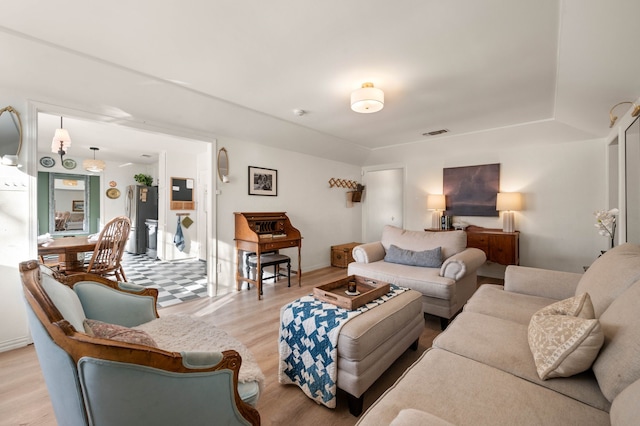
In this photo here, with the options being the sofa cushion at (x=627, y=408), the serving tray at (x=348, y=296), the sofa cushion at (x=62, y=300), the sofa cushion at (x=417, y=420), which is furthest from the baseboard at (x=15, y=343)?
the sofa cushion at (x=627, y=408)

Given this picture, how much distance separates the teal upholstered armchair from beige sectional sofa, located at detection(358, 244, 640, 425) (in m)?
0.53

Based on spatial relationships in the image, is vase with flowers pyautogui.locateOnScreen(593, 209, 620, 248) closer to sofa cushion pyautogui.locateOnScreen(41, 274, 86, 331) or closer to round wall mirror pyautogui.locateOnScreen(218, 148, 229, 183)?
sofa cushion pyautogui.locateOnScreen(41, 274, 86, 331)

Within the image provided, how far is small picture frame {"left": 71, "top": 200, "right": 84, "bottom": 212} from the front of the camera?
251 inches

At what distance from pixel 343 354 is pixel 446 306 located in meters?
1.45

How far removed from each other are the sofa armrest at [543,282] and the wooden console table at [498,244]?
2109mm

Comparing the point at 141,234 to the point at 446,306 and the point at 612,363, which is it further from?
the point at 612,363

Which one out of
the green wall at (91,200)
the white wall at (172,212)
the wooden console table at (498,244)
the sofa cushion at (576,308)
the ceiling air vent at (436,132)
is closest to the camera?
the sofa cushion at (576,308)

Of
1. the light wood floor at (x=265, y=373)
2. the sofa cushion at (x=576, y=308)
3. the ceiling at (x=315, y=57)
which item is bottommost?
the light wood floor at (x=265, y=373)

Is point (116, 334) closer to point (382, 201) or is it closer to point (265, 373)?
point (265, 373)

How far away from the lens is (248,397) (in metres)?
1.14

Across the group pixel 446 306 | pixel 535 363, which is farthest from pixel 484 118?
pixel 535 363

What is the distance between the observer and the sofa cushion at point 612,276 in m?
1.33

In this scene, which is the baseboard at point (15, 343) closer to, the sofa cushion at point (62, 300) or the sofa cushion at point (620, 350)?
the sofa cushion at point (62, 300)

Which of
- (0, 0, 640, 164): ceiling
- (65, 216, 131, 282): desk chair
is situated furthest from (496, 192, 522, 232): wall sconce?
(65, 216, 131, 282): desk chair
